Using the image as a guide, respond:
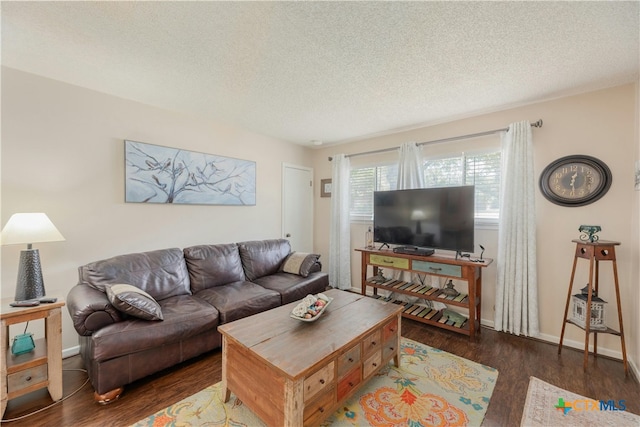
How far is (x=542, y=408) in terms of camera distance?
5.65ft

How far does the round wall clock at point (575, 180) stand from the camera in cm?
236

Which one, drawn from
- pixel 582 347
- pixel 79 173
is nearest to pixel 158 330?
pixel 79 173

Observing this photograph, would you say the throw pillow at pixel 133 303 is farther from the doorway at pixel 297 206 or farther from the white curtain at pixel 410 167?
the white curtain at pixel 410 167

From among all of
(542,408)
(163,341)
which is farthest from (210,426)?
(542,408)

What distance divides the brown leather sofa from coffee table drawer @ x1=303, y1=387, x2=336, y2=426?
119 centimetres

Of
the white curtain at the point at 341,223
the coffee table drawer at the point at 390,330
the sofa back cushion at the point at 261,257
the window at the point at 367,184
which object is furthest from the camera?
the white curtain at the point at 341,223

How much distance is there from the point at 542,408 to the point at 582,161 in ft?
6.95

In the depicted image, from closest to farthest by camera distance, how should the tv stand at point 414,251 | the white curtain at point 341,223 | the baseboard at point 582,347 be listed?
the baseboard at point 582,347 → the tv stand at point 414,251 → the white curtain at point 341,223

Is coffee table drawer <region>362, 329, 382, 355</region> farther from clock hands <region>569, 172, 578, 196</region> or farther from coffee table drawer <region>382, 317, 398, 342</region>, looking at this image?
clock hands <region>569, 172, 578, 196</region>

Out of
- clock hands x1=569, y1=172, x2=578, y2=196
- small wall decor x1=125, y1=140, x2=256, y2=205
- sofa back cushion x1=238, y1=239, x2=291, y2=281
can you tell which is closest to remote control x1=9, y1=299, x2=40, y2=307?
small wall decor x1=125, y1=140, x2=256, y2=205

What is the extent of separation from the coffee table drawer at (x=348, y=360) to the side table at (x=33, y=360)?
1.88 metres

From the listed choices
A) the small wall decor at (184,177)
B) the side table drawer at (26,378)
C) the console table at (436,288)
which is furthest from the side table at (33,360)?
the console table at (436,288)

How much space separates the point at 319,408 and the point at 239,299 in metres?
1.33

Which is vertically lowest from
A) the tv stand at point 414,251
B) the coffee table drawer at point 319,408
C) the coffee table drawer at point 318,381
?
the coffee table drawer at point 319,408
